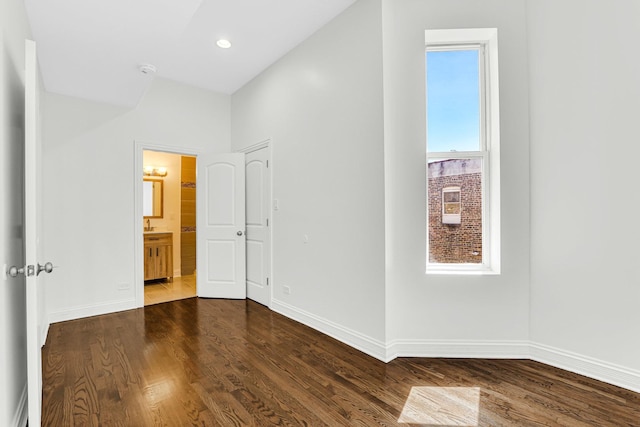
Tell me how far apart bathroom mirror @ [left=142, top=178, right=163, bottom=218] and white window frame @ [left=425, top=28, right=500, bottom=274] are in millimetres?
4858

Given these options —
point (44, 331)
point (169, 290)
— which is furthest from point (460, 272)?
point (169, 290)

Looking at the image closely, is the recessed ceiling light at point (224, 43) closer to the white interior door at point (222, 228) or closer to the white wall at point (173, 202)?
the white interior door at point (222, 228)

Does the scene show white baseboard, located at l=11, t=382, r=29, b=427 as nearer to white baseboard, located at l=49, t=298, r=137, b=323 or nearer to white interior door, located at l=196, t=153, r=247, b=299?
white baseboard, located at l=49, t=298, r=137, b=323

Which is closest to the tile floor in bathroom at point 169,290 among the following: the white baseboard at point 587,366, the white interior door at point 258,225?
the white interior door at point 258,225

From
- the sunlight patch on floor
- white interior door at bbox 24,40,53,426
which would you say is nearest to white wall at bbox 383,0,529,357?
the sunlight patch on floor

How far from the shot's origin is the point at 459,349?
261 cm

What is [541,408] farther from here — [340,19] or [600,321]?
[340,19]

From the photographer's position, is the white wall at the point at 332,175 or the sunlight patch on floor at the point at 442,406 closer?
the sunlight patch on floor at the point at 442,406

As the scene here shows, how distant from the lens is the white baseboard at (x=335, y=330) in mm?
2621

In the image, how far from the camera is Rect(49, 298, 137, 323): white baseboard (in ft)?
11.4

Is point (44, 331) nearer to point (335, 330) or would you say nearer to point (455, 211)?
point (335, 330)

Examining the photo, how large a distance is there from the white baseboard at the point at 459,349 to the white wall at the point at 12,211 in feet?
7.58

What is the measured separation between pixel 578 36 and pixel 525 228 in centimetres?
144

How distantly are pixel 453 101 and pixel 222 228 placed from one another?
10.5 feet
